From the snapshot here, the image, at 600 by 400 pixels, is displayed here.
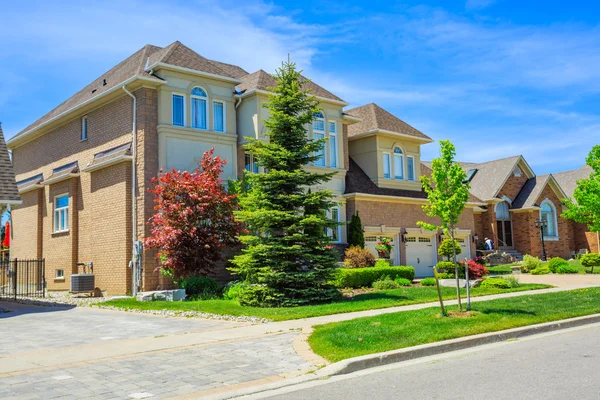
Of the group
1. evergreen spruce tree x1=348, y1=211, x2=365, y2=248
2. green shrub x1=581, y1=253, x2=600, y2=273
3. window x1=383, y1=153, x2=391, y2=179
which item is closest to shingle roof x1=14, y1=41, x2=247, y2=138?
evergreen spruce tree x1=348, y1=211, x2=365, y2=248

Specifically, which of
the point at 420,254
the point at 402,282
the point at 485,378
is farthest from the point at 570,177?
the point at 485,378

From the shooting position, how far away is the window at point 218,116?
76.9 feet

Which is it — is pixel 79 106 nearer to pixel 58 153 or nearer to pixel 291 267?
pixel 58 153

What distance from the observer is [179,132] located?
866 inches

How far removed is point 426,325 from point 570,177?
43148 millimetres

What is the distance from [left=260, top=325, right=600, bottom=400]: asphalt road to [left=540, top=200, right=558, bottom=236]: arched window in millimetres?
34340

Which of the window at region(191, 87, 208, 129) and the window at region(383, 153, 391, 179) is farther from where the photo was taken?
the window at region(383, 153, 391, 179)

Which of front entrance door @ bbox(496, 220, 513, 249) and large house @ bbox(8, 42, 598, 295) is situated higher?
large house @ bbox(8, 42, 598, 295)

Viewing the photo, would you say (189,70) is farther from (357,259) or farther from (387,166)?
(387,166)

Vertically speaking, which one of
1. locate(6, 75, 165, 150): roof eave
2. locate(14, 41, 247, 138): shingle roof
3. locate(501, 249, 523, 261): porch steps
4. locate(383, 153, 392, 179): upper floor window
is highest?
locate(14, 41, 247, 138): shingle roof

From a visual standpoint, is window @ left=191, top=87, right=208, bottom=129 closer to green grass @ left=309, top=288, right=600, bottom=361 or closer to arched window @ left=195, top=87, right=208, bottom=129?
arched window @ left=195, top=87, right=208, bottom=129

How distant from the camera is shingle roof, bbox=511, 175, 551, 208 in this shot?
39844mm

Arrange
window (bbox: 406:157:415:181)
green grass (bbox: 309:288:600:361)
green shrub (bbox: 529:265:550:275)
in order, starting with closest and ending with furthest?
1. green grass (bbox: 309:288:600:361)
2. green shrub (bbox: 529:265:550:275)
3. window (bbox: 406:157:415:181)

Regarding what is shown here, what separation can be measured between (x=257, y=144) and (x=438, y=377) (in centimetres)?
1147
